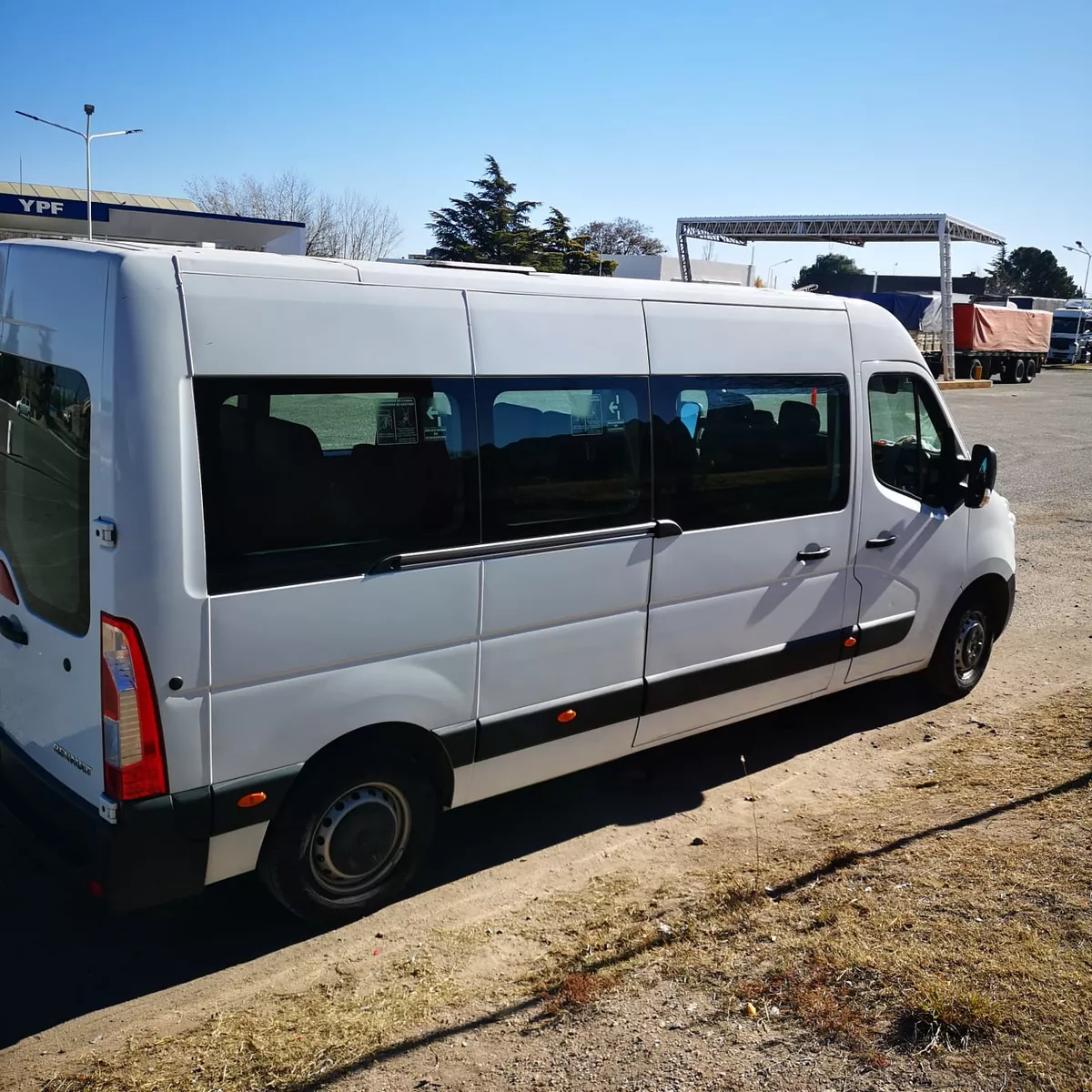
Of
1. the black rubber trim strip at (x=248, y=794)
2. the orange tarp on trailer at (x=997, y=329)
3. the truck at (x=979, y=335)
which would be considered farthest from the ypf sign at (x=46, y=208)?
the black rubber trim strip at (x=248, y=794)

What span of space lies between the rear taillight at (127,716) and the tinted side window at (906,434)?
3932 millimetres

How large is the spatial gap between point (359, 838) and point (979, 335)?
4386 cm

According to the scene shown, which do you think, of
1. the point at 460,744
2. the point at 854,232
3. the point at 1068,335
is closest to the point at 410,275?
the point at 460,744

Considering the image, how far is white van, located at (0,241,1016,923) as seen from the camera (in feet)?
11.3

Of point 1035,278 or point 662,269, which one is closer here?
point 662,269

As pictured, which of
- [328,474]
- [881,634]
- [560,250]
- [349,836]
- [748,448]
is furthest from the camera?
[560,250]

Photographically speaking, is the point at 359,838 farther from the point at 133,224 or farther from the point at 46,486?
the point at 133,224

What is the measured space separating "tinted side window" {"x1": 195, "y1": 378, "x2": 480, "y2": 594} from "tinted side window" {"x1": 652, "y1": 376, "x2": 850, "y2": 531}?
1079 mm

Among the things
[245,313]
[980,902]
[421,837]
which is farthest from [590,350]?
[980,902]

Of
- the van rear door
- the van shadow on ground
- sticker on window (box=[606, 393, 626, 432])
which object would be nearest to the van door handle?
the van rear door

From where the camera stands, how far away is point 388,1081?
327cm

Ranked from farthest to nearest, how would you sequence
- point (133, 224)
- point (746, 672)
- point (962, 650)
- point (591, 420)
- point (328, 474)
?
point (133, 224), point (962, 650), point (746, 672), point (591, 420), point (328, 474)

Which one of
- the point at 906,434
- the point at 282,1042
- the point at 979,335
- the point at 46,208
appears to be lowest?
the point at 282,1042

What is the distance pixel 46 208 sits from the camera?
42.6 m
